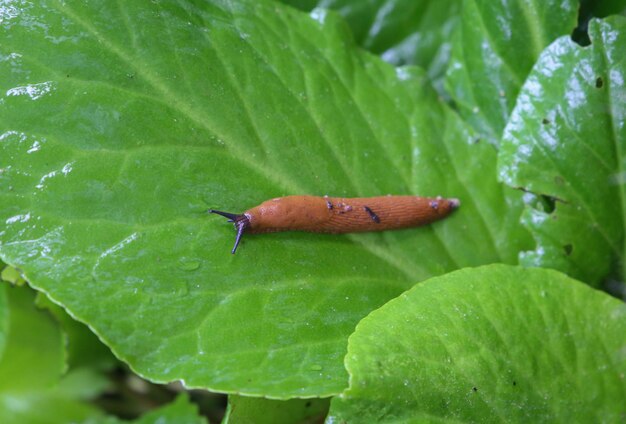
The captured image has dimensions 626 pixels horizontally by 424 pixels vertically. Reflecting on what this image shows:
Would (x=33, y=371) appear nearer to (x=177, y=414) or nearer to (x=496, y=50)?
(x=177, y=414)

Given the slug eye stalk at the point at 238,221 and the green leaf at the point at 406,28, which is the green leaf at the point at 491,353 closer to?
the slug eye stalk at the point at 238,221

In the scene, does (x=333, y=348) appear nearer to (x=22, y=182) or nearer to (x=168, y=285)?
(x=168, y=285)

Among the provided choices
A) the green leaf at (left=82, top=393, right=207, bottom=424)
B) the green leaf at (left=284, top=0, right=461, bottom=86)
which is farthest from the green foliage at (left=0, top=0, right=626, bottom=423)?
the green leaf at (left=82, top=393, right=207, bottom=424)

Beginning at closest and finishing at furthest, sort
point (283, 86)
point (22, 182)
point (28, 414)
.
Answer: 1. point (22, 182)
2. point (283, 86)
3. point (28, 414)

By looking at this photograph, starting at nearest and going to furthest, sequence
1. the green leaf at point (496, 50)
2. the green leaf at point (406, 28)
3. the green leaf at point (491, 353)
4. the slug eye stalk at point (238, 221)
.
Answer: the green leaf at point (491, 353) → the slug eye stalk at point (238, 221) → the green leaf at point (496, 50) → the green leaf at point (406, 28)

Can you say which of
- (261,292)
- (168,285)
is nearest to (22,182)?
(168,285)

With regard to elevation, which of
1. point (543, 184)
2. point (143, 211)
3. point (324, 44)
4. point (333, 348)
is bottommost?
point (333, 348)

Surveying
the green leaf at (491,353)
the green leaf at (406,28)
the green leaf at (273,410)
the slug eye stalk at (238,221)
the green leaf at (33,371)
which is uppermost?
the green leaf at (406,28)

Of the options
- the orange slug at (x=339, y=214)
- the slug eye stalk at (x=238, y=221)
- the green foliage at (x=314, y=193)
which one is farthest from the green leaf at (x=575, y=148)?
the slug eye stalk at (x=238, y=221)
